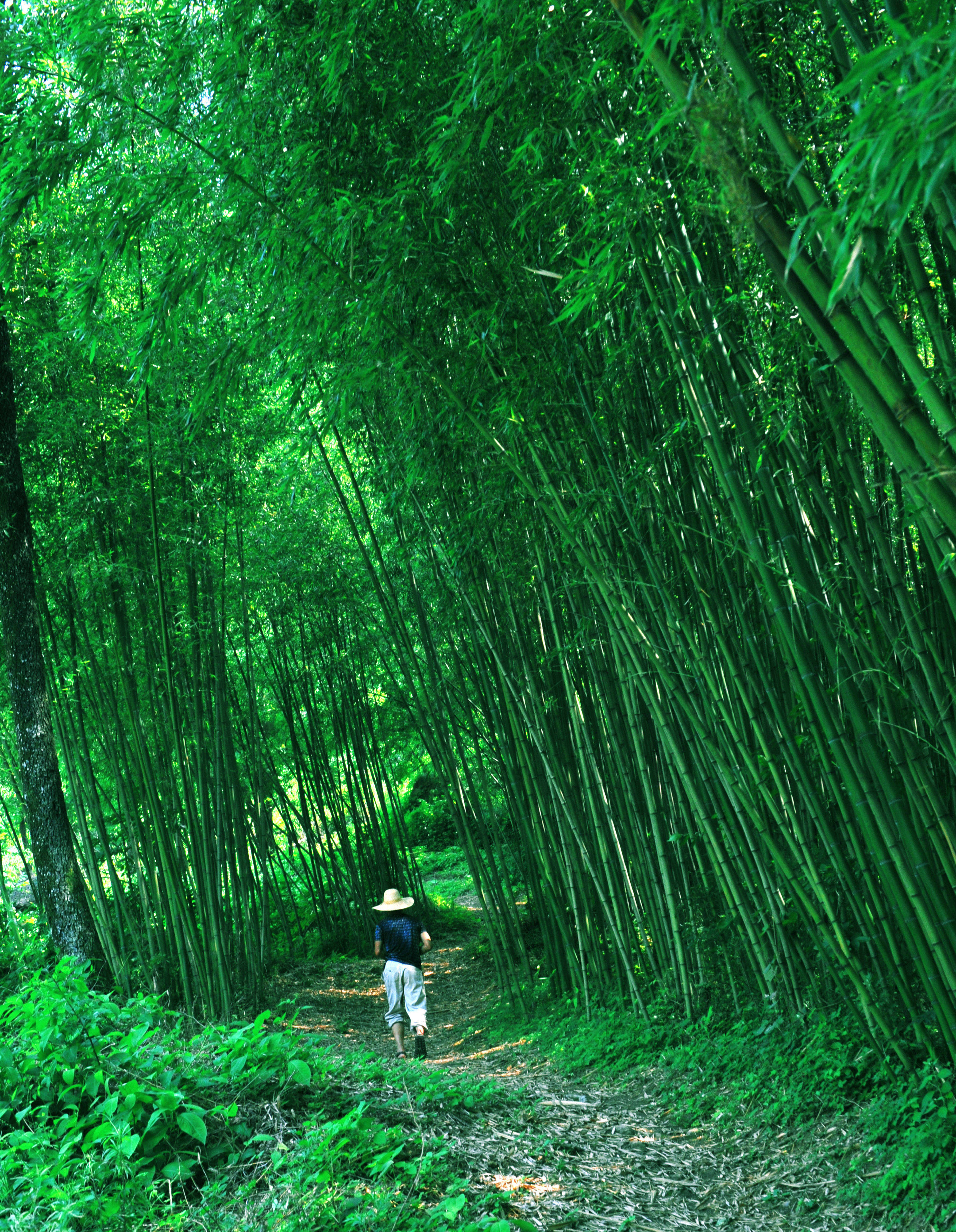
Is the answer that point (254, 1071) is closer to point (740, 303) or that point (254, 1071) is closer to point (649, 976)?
point (649, 976)

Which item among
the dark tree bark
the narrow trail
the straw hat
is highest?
the dark tree bark

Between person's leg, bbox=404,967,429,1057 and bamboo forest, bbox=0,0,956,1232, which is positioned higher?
bamboo forest, bbox=0,0,956,1232

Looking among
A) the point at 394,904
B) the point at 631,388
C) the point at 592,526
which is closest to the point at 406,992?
the point at 394,904

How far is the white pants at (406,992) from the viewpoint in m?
4.57

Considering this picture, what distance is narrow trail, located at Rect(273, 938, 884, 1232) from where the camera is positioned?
232 centimetres

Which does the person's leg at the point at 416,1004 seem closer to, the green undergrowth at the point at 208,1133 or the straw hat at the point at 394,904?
the straw hat at the point at 394,904

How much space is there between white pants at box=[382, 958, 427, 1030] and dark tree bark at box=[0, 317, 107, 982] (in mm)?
1657

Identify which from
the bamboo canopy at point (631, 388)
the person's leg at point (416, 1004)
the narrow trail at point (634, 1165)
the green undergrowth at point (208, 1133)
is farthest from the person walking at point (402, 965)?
the green undergrowth at point (208, 1133)

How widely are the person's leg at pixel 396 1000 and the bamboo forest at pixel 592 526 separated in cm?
7

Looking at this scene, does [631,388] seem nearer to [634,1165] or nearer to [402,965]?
[634,1165]

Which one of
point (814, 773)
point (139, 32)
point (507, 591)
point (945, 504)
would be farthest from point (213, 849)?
point (945, 504)

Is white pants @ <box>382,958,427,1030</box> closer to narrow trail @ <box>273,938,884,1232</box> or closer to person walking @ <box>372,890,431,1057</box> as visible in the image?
person walking @ <box>372,890,431,1057</box>

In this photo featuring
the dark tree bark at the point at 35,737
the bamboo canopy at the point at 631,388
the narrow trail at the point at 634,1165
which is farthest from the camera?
the dark tree bark at the point at 35,737

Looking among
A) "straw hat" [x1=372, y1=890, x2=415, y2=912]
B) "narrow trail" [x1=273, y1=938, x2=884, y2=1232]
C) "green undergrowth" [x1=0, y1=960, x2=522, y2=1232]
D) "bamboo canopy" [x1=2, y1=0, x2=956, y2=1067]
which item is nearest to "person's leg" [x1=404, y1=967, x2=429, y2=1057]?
"straw hat" [x1=372, y1=890, x2=415, y2=912]
